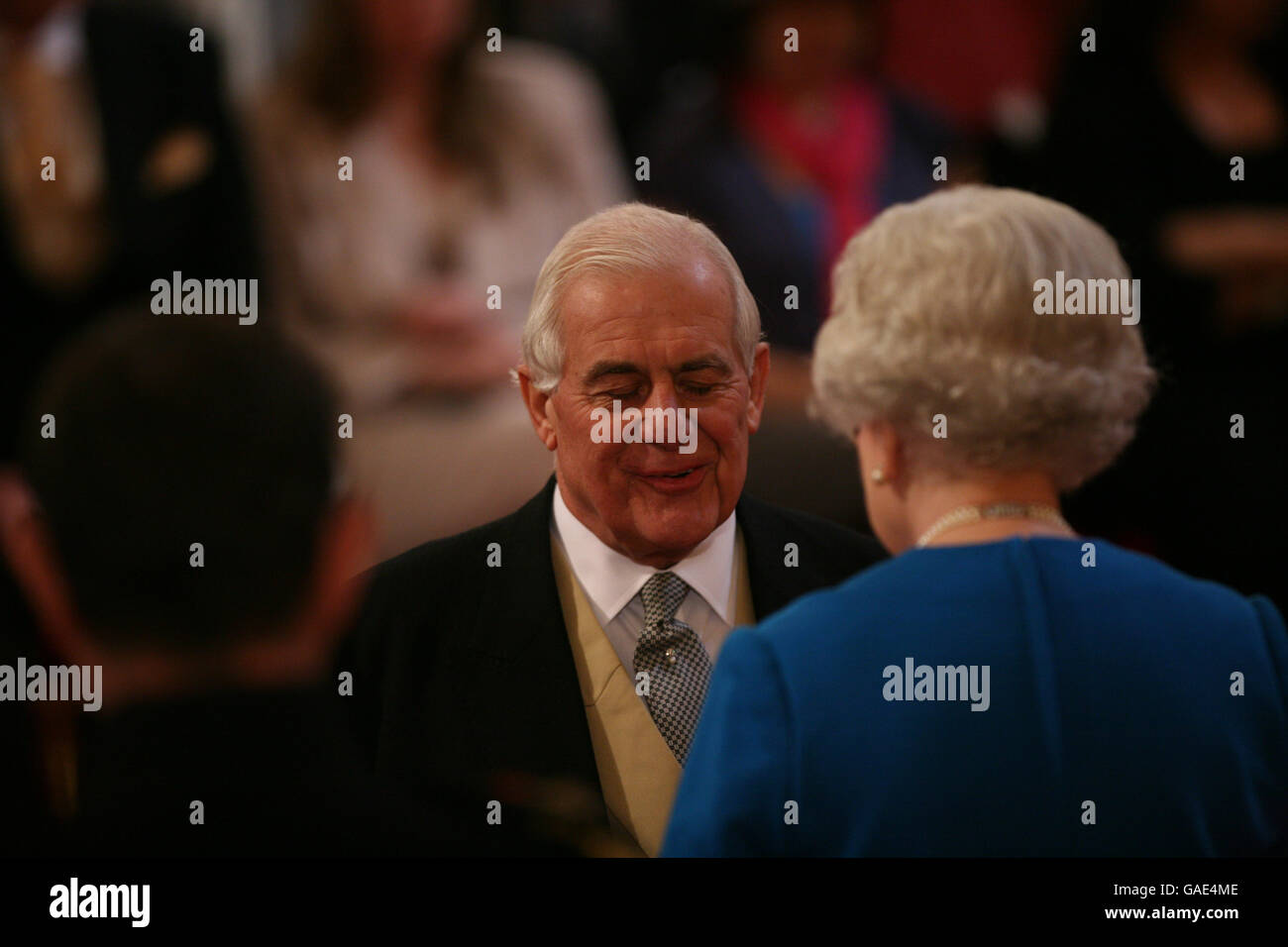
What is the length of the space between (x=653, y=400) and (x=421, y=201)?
101 cm

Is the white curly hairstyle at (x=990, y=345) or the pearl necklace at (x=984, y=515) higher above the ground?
the white curly hairstyle at (x=990, y=345)

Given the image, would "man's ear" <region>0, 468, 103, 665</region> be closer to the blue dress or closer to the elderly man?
the elderly man

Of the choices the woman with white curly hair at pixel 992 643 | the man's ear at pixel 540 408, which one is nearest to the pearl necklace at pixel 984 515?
the woman with white curly hair at pixel 992 643

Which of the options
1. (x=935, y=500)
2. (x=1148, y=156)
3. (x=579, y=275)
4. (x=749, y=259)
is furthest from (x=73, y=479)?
(x=1148, y=156)

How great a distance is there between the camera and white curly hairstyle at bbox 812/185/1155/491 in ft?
5.65

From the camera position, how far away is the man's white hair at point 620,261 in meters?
1.87

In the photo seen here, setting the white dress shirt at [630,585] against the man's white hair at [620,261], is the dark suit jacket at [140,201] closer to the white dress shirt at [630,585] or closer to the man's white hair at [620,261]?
the man's white hair at [620,261]

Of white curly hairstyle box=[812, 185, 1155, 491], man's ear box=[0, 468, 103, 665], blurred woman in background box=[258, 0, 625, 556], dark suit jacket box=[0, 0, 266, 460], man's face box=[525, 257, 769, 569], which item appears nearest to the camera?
white curly hairstyle box=[812, 185, 1155, 491]

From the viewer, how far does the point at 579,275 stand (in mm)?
1872

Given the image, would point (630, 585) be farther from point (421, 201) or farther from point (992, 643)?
point (421, 201)

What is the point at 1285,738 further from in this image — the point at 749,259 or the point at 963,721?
the point at 749,259

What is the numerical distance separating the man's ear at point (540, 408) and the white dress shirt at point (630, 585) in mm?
84

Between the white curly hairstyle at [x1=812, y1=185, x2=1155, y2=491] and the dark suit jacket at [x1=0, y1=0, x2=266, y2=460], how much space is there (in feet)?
3.78

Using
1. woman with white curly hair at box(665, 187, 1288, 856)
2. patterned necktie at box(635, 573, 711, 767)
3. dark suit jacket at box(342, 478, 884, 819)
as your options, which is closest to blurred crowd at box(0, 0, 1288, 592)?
dark suit jacket at box(342, 478, 884, 819)
